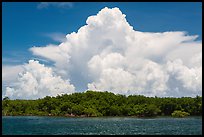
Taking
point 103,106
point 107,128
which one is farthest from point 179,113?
point 107,128

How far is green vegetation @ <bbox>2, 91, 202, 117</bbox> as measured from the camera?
56.1m

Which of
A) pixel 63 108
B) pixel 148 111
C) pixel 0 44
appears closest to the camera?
pixel 0 44

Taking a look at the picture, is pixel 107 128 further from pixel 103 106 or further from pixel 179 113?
pixel 103 106

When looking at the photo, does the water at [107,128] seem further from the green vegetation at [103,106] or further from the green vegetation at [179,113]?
the green vegetation at [103,106]

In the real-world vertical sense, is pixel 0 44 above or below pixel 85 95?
below

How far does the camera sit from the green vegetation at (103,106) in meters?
56.1

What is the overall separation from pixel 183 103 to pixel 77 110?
17.2m

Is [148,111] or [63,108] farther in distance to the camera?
[63,108]

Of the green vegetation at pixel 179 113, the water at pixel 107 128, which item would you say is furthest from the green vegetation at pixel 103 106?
the water at pixel 107 128

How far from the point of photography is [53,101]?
198 feet

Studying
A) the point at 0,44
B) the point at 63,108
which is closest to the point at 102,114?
the point at 63,108

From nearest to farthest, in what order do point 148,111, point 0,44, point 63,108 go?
1. point 0,44
2. point 148,111
3. point 63,108

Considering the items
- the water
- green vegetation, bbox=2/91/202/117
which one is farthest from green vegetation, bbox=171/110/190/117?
the water

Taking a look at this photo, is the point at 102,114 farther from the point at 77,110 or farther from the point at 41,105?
the point at 41,105
